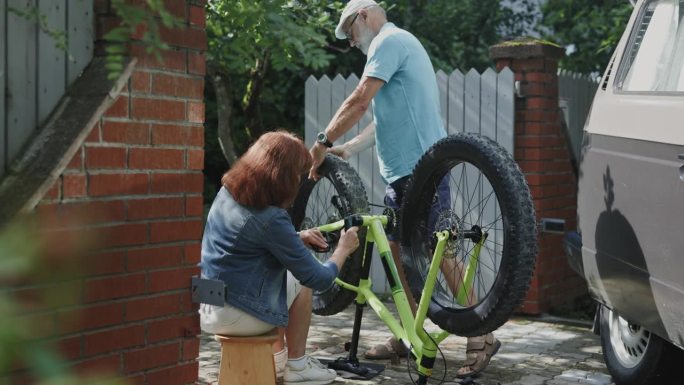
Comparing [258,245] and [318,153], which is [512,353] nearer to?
[318,153]

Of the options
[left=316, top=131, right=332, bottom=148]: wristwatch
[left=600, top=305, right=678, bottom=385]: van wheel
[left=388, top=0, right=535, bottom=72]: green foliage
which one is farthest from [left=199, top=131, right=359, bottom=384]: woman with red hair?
[left=388, top=0, right=535, bottom=72]: green foliage

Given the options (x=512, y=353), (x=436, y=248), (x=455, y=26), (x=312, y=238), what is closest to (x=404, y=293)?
(x=436, y=248)

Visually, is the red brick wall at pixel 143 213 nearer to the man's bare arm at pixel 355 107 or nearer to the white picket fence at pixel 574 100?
the man's bare arm at pixel 355 107

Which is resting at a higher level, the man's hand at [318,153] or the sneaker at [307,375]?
the man's hand at [318,153]

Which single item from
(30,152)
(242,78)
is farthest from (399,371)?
(242,78)

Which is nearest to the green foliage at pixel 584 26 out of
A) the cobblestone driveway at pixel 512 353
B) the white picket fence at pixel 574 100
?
the white picket fence at pixel 574 100

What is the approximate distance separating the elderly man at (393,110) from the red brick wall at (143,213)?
1.39 meters

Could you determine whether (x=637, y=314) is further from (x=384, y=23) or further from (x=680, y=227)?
(x=384, y=23)

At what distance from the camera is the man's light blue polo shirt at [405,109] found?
455 centimetres

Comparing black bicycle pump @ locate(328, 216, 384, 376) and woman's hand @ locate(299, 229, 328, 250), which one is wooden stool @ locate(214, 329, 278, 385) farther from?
black bicycle pump @ locate(328, 216, 384, 376)

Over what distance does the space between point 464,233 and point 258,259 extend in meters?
1.07

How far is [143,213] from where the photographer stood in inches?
115

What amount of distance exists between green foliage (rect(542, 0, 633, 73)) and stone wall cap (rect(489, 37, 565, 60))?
315 centimetres

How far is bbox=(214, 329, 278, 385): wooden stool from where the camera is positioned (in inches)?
126
